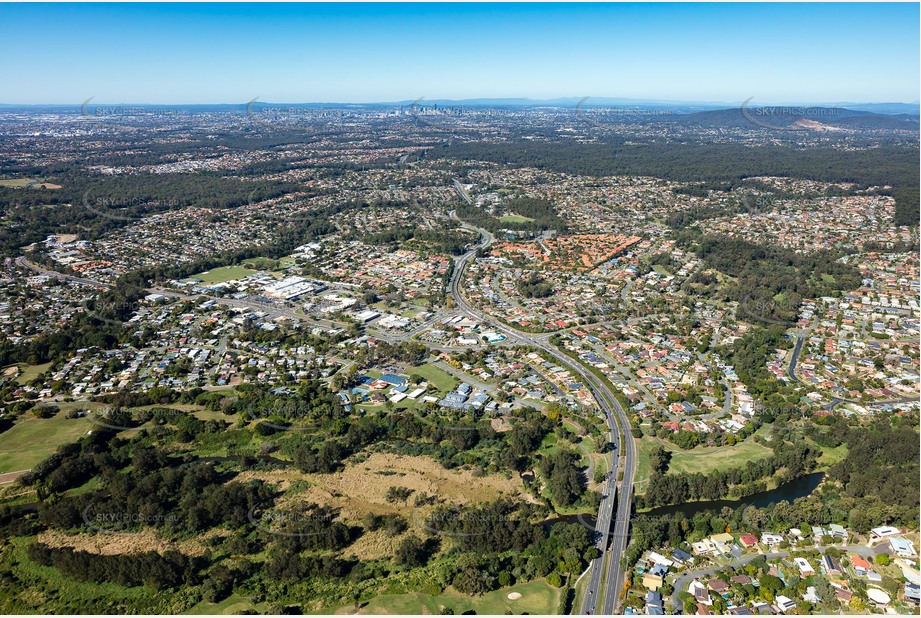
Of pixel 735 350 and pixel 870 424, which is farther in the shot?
pixel 735 350

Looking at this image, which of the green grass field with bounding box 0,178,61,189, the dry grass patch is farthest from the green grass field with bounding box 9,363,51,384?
the green grass field with bounding box 0,178,61,189

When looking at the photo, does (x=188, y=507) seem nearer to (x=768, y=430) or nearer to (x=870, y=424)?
(x=768, y=430)

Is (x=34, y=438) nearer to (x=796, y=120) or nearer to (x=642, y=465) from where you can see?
(x=642, y=465)

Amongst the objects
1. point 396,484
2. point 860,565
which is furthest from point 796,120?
point 396,484

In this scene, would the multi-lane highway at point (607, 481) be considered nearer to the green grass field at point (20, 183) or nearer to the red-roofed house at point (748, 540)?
the red-roofed house at point (748, 540)

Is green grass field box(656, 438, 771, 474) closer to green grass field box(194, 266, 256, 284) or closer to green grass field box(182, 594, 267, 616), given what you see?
green grass field box(182, 594, 267, 616)

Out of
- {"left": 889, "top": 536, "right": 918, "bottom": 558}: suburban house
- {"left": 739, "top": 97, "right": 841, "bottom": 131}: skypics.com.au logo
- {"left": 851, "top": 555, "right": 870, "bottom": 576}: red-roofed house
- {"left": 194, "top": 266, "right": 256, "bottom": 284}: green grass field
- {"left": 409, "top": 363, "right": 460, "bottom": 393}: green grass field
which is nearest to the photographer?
{"left": 851, "top": 555, "right": 870, "bottom": 576}: red-roofed house

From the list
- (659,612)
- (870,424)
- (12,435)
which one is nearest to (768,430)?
(870,424)
